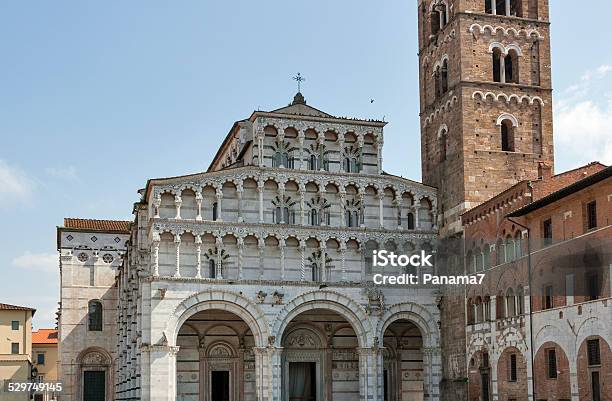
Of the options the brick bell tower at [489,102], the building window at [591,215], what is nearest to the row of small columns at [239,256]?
the brick bell tower at [489,102]

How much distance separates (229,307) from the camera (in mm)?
40125

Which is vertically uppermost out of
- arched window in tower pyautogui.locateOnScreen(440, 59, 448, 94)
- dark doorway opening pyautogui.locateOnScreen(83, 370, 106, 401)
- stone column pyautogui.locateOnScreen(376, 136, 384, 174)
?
arched window in tower pyautogui.locateOnScreen(440, 59, 448, 94)

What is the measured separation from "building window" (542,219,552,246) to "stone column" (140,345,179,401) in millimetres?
15776

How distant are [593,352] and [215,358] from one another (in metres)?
18.8

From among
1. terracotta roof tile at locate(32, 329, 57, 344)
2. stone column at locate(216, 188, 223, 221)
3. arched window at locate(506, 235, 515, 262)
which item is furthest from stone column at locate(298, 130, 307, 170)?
terracotta roof tile at locate(32, 329, 57, 344)

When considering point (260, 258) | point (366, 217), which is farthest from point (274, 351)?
point (366, 217)

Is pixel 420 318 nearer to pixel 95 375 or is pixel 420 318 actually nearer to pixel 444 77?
pixel 444 77

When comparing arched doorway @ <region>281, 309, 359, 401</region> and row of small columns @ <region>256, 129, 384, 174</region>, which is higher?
row of small columns @ <region>256, 129, 384, 174</region>

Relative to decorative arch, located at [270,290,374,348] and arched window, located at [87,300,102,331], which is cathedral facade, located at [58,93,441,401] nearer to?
decorative arch, located at [270,290,374,348]

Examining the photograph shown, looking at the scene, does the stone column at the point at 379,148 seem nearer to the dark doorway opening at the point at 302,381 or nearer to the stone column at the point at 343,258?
the stone column at the point at 343,258

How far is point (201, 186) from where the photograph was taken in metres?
40.4

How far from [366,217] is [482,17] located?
10473mm

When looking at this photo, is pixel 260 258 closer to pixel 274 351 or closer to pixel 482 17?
pixel 274 351

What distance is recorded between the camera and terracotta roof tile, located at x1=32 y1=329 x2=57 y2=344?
8381 centimetres
